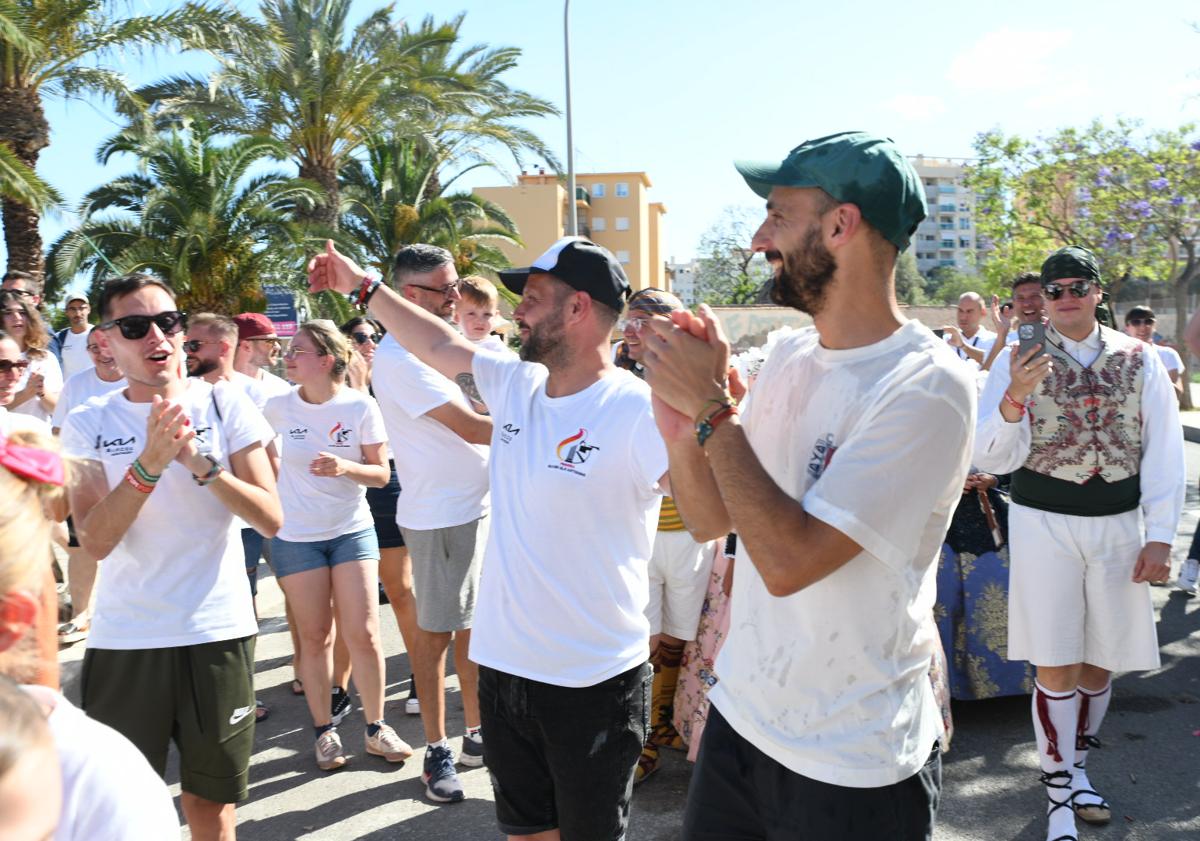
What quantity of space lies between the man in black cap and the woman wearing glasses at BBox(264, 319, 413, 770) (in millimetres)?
1841

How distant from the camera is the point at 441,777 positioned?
419cm

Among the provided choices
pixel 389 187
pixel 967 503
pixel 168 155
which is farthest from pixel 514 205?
pixel 967 503

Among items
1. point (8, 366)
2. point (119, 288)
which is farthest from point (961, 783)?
point (8, 366)

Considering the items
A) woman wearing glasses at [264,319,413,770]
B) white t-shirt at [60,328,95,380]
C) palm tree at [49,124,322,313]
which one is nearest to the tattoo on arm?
woman wearing glasses at [264,319,413,770]

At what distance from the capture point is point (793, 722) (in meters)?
2.01

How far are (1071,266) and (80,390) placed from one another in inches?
200

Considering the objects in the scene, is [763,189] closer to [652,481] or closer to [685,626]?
[652,481]

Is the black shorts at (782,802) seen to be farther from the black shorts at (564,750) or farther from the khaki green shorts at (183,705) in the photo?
the khaki green shorts at (183,705)

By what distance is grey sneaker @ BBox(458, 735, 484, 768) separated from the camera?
454 centimetres

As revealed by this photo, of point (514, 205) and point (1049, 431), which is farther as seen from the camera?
point (514, 205)

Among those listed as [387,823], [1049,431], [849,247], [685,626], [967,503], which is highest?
[849,247]

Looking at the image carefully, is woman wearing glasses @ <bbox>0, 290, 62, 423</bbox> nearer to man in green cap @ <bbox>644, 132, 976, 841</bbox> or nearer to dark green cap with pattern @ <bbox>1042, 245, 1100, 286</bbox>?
man in green cap @ <bbox>644, 132, 976, 841</bbox>

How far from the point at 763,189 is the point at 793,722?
1118 mm

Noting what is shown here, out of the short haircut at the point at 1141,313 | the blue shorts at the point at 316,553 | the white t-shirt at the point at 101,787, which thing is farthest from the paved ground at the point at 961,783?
the short haircut at the point at 1141,313
